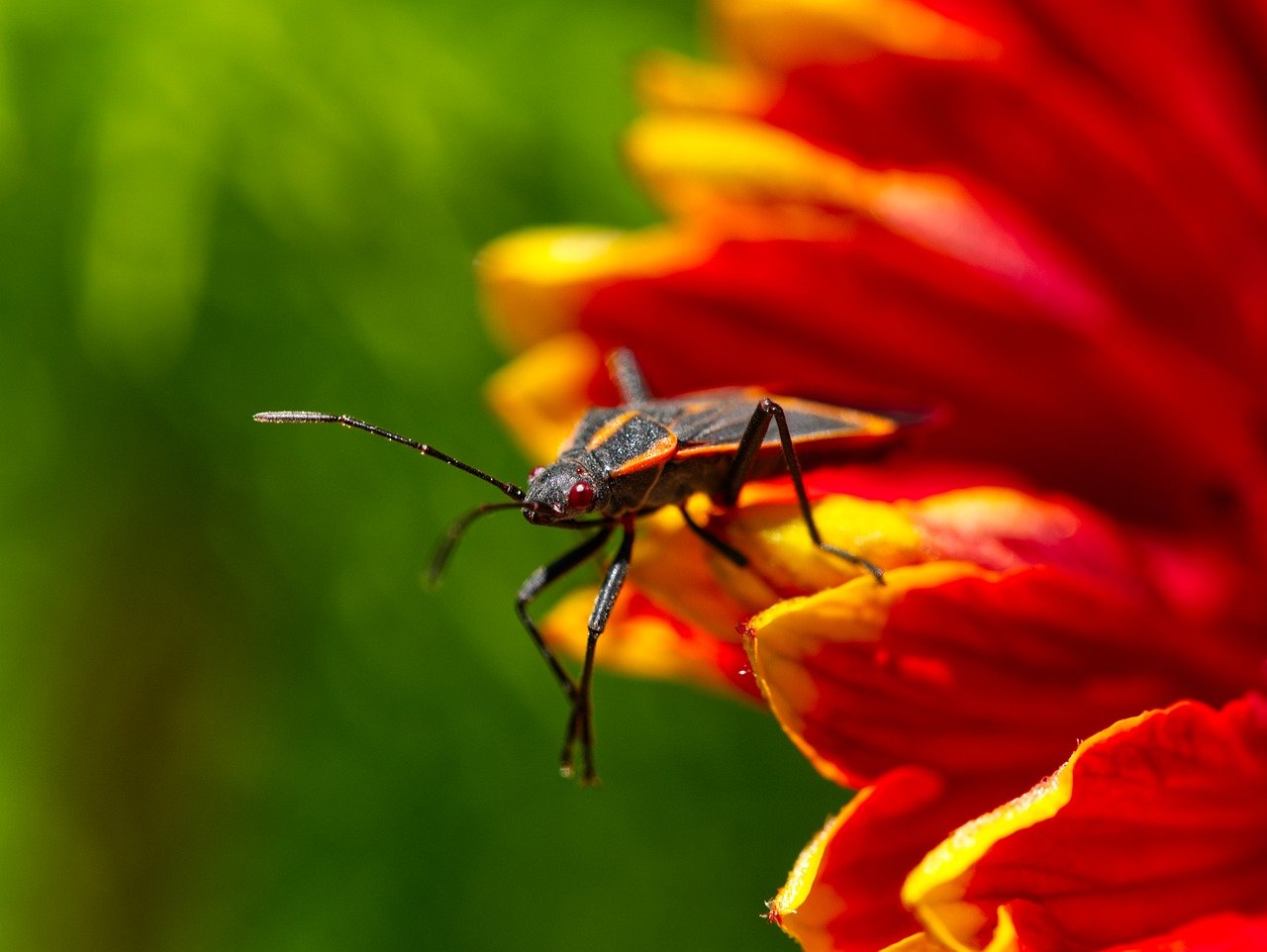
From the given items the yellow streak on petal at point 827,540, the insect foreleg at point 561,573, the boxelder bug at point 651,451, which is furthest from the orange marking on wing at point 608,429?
the yellow streak on petal at point 827,540

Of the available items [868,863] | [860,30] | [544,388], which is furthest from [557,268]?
[868,863]

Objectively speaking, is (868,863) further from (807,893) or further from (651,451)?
(651,451)

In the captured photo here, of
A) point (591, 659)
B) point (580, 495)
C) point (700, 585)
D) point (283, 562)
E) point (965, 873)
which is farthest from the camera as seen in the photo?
point (283, 562)

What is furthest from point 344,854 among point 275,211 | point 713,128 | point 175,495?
point 713,128

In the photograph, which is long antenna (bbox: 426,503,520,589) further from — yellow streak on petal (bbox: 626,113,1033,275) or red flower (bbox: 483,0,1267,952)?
yellow streak on petal (bbox: 626,113,1033,275)

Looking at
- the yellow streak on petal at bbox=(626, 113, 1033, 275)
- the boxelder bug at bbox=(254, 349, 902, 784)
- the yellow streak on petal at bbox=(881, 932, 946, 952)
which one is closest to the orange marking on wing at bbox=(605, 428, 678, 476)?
the boxelder bug at bbox=(254, 349, 902, 784)

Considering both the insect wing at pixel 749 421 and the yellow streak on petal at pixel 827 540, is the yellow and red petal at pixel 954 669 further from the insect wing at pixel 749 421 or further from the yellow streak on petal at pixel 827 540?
the insect wing at pixel 749 421

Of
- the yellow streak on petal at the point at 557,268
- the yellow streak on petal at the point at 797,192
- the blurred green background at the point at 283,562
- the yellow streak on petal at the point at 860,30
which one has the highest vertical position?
the yellow streak on petal at the point at 860,30
